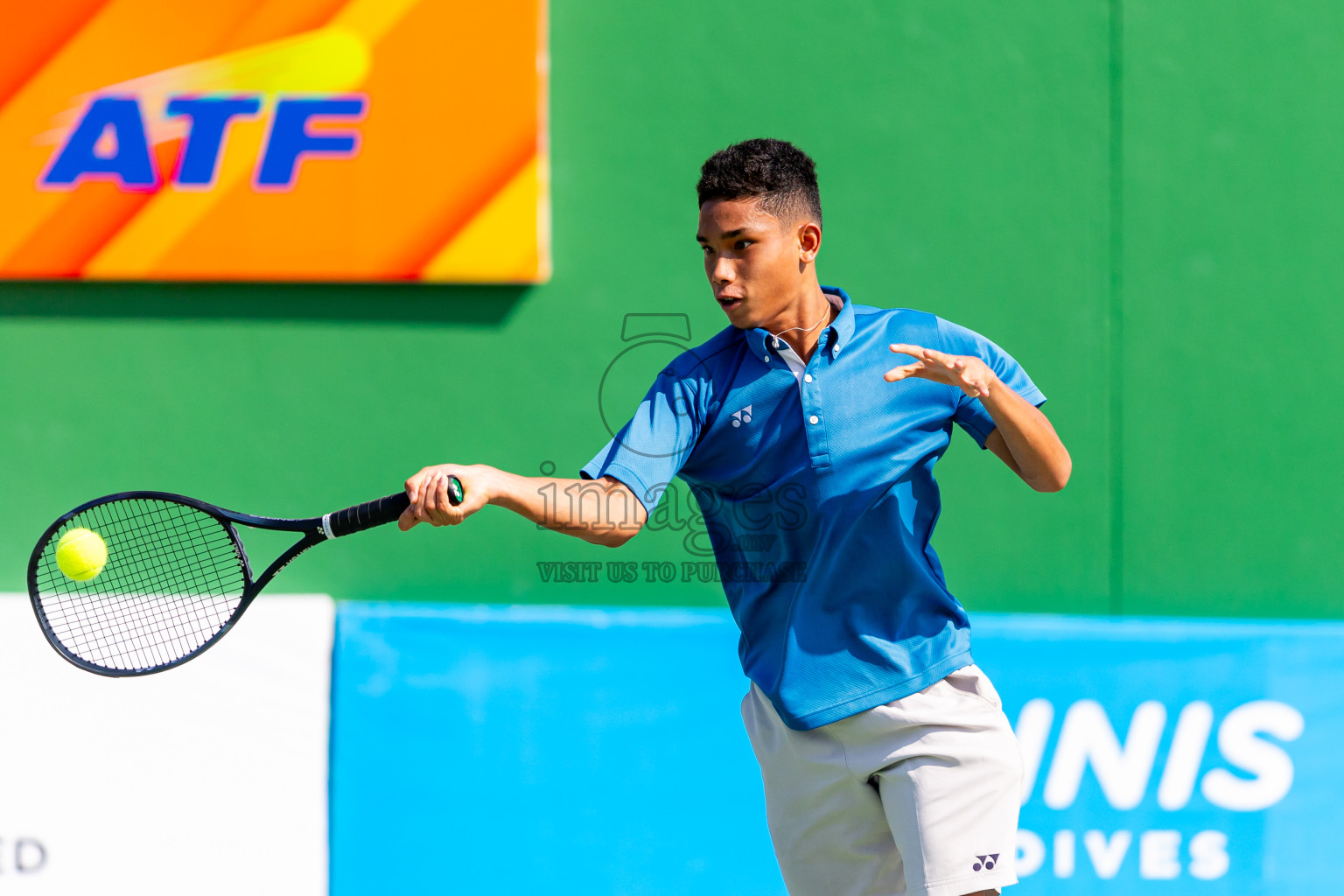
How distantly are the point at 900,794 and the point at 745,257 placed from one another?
42.6 inches

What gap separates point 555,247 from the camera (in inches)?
147

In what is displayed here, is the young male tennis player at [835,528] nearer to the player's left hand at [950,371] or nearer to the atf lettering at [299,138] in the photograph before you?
the player's left hand at [950,371]

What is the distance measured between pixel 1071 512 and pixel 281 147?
9.35ft

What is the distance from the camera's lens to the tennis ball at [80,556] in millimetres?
2664

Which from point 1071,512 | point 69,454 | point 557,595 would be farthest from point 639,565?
point 69,454

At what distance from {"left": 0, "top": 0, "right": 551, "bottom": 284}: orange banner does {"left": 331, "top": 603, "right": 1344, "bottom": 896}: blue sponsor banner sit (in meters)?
1.26

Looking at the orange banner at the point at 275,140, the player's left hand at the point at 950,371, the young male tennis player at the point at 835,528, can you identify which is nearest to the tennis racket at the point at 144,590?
the orange banner at the point at 275,140

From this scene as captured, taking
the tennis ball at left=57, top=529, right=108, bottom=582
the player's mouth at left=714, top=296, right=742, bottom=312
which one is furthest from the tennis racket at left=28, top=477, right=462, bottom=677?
the player's mouth at left=714, top=296, right=742, bottom=312

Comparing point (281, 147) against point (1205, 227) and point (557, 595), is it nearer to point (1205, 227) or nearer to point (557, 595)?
point (557, 595)

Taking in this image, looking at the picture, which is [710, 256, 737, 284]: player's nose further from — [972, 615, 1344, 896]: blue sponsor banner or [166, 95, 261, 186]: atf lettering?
[166, 95, 261, 186]: atf lettering

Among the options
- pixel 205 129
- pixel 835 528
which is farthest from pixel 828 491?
pixel 205 129

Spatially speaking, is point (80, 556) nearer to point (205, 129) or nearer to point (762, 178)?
point (205, 129)

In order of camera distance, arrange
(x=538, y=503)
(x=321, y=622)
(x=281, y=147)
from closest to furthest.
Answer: (x=538, y=503) → (x=321, y=622) → (x=281, y=147)

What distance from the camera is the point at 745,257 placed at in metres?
2.22
